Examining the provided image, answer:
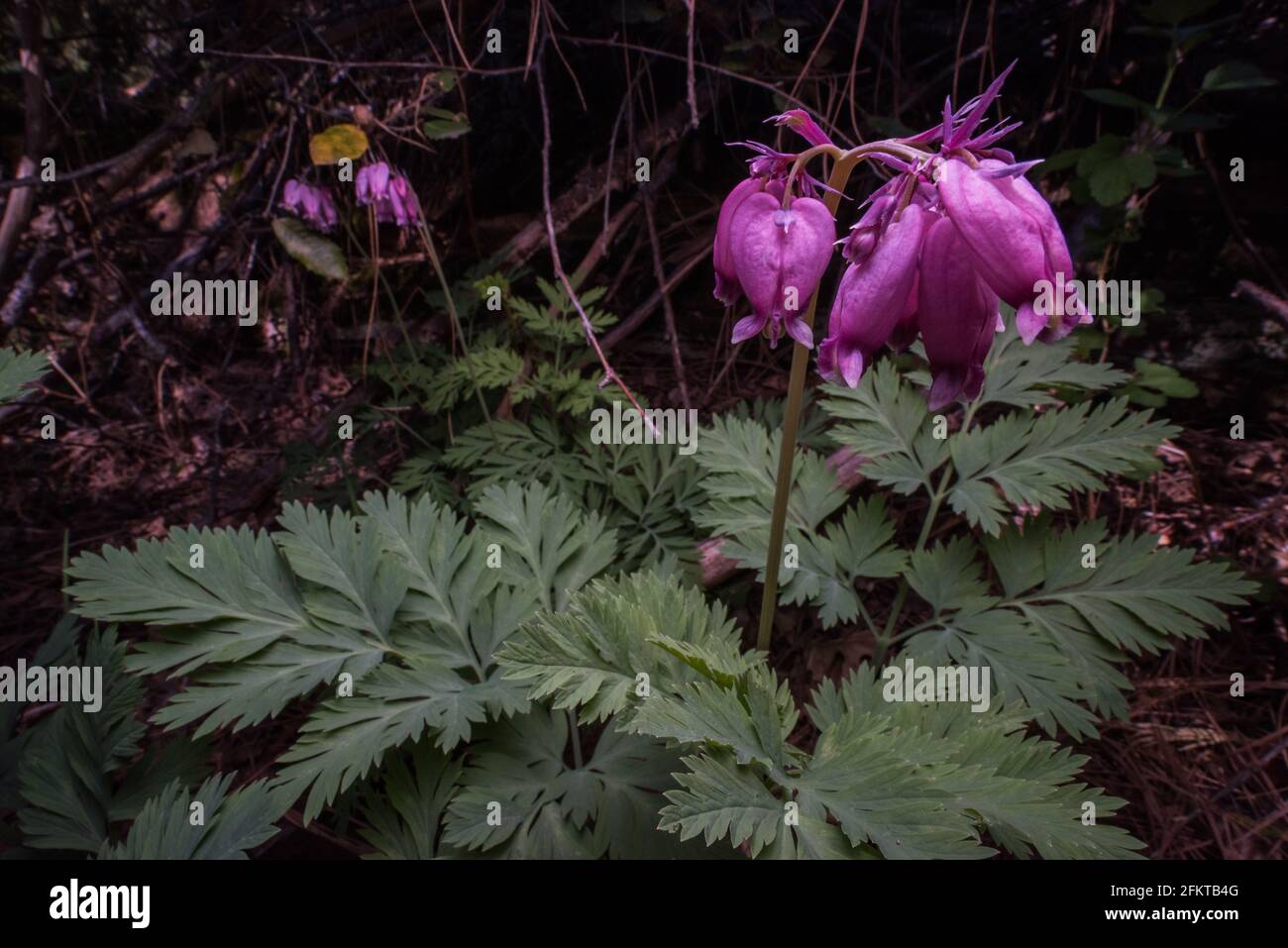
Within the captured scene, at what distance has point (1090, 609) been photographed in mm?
1707

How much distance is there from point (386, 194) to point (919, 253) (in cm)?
216

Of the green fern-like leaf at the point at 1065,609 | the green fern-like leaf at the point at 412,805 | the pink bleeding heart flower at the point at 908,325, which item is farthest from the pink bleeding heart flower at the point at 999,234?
the green fern-like leaf at the point at 412,805

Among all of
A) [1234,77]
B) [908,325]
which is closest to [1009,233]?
[908,325]

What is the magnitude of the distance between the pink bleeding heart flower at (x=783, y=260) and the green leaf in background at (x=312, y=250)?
1.84 m

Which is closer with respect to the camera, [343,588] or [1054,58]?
[343,588]

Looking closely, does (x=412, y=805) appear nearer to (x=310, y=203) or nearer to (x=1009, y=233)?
(x=1009, y=233)

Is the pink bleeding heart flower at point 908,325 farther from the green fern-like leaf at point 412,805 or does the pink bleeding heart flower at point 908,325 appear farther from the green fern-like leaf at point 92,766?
the green fern-like leaf at point 92,766

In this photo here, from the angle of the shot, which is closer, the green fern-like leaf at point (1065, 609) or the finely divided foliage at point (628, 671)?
the finely divided foliage at point (628, 671)

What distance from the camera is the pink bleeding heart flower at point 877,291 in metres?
1.05

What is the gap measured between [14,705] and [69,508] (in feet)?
5.07

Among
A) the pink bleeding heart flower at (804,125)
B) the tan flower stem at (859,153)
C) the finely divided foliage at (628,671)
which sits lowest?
the finely divided foliage at (628,671)

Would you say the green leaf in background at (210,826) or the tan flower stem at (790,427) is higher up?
the tan flower stem at (790,427)

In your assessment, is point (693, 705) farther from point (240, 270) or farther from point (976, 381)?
point (240, 270)
